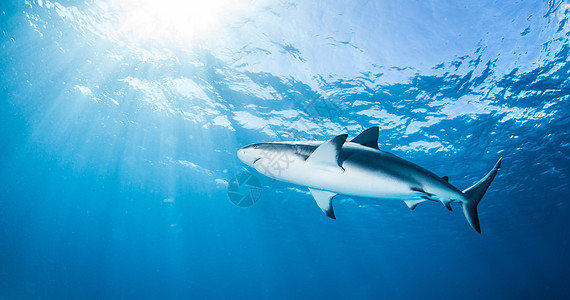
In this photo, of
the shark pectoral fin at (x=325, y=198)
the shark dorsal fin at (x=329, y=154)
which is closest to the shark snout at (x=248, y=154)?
the shark dorsal fin at (x=329, y=154)

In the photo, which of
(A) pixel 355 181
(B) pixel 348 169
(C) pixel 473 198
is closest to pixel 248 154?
(B) pixel 348 169

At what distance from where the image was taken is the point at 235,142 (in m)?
17.2

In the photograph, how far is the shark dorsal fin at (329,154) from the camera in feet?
7.25

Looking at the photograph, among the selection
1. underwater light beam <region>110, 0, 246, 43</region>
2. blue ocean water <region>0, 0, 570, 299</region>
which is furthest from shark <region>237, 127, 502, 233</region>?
underwater light beam <region>110, 0, 246, 43</region>

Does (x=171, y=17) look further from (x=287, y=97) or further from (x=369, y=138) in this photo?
(x=369, y=138)

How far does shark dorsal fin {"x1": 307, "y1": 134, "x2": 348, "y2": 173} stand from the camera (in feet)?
7.25

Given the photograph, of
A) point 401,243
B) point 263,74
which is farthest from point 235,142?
point 401,243

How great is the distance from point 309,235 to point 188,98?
3033 cm

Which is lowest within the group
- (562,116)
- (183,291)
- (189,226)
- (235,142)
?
(562,116)

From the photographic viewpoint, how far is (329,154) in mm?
2320

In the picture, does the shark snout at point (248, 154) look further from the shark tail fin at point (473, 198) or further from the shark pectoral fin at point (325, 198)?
the shark tail fin at point (473, 198)

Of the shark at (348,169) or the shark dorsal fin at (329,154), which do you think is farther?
the shark at (348,169)

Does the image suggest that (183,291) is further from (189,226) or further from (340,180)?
(340,180)

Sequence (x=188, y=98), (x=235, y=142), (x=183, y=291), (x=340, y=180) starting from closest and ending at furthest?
1. (x=340, y=180)
2. (x=188, y=98)
3. (x=235, y=142)
4. (x=183, y=291)
